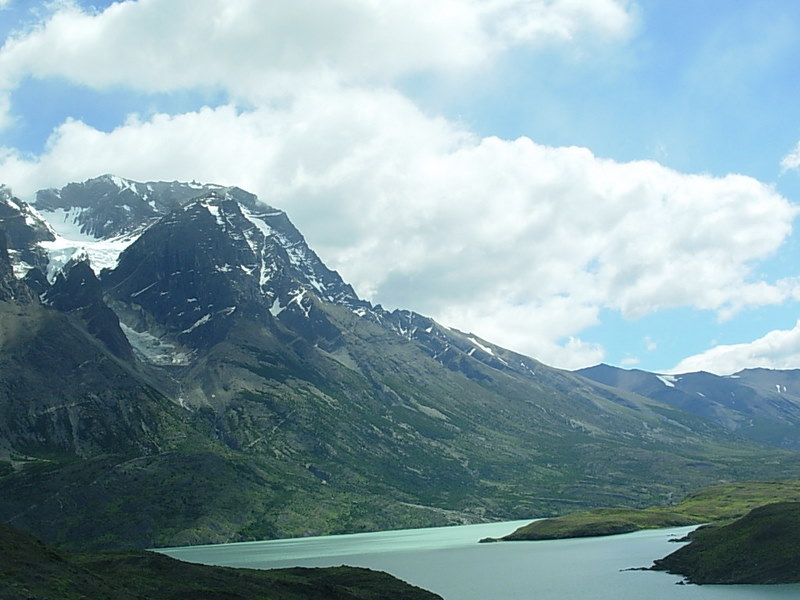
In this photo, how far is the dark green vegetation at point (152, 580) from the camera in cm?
8419

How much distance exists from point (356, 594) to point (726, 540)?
87.8m

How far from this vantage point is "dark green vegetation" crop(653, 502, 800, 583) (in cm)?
14375

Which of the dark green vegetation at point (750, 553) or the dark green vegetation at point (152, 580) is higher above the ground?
the dark green vegetation at point (152, 580)

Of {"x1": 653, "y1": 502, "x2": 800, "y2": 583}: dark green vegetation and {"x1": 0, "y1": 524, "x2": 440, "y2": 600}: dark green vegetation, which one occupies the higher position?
{"x1": 0, "y1": 524, "x2": 440, "y2": 600}: dark green vegetation

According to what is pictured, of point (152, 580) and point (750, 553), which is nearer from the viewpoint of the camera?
point (152, 580)

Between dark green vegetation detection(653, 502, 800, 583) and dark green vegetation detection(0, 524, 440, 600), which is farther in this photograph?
dark green vegetation detection(653, 502, 800, 583)

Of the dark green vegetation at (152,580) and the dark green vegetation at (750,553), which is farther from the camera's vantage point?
the dark green vegetation at (750,553)

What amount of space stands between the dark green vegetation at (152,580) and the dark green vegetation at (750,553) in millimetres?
60186

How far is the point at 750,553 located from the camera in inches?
6004

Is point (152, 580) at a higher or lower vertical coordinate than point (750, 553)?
higher

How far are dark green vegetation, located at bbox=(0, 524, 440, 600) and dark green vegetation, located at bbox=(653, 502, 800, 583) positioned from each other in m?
60.2

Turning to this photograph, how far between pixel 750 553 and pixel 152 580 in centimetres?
11158

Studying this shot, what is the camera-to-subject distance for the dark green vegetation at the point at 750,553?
472 ft

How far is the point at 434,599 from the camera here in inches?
5069
